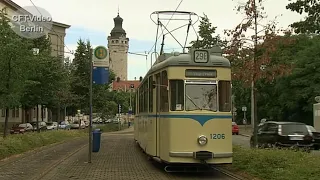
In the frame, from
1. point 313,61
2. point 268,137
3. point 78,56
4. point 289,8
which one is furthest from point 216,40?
point 78,56

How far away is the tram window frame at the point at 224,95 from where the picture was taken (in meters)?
13.4

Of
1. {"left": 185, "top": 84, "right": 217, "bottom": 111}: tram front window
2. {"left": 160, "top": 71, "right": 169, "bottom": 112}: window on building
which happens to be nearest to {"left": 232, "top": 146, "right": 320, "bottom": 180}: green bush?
{"left": 185, "top": 84, "right": 217, "bottom": 111}: tram front window

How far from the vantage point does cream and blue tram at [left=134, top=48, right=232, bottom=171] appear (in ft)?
42.4

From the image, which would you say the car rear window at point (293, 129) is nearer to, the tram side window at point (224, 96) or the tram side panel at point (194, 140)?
the tram side window at point (224, 96)

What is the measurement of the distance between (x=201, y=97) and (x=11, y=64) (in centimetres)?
1221

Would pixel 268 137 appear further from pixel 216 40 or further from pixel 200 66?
pixel 200 66

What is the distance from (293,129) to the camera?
21.5 metres

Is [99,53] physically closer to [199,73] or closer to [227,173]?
[199,73]

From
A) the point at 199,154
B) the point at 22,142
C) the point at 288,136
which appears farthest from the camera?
the point at 22,142

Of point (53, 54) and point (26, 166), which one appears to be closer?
point (26, 166)

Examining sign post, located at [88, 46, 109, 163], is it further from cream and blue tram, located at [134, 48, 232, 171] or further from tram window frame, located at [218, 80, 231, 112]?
tram window frame, located at [218, 80, 231, 112]

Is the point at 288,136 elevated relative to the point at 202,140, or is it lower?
lower

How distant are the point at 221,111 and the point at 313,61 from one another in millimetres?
33091

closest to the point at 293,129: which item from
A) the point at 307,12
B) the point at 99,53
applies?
the point at 307,12
